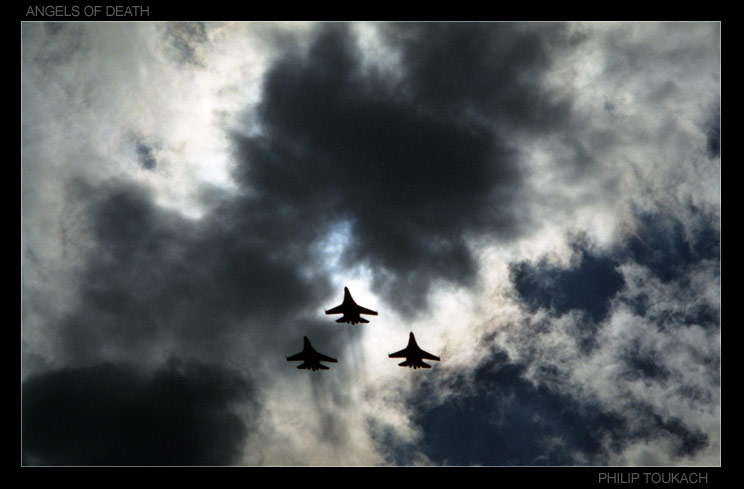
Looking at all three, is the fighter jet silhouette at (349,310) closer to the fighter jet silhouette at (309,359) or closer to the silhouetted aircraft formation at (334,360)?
the silhouetted aircraft formation at (334,360)

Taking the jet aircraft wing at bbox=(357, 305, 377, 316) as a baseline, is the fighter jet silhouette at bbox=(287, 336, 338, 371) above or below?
below

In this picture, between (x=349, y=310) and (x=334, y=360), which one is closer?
(x=349, y=310)

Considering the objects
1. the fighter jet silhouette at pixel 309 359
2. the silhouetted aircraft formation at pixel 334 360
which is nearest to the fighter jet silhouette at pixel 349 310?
the silhouetted aircraft formation at pixel 334 360

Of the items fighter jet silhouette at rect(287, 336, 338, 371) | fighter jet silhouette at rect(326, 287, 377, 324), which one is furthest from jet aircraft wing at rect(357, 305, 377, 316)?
fighter jet silhouette at rect(287, 336, 338, 371)

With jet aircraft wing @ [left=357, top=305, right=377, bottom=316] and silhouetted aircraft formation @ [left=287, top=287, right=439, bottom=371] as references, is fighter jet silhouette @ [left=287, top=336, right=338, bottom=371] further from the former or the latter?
jet aircraft wing @ [left=357, top=305, right=377, bottom=316]

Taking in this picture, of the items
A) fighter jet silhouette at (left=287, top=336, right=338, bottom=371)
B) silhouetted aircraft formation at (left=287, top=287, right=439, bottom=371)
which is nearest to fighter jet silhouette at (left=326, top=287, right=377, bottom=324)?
silhouetted aircraft formation at (left=287, top=287, right=439, bottom=371)

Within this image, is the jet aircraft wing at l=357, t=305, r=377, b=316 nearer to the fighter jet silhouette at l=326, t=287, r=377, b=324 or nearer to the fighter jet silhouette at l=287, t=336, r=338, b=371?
the fighter jet silhouette at l=326, t=287, r=377, b=324

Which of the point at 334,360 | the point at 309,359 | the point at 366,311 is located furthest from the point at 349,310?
the point at 309,359

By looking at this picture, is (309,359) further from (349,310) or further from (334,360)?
(349,310)

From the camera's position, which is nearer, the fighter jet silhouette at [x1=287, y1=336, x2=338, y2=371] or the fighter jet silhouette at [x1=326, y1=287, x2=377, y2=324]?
the fighter jet silhouette at [x1=326, y1=287, x2=377, y2=324]
